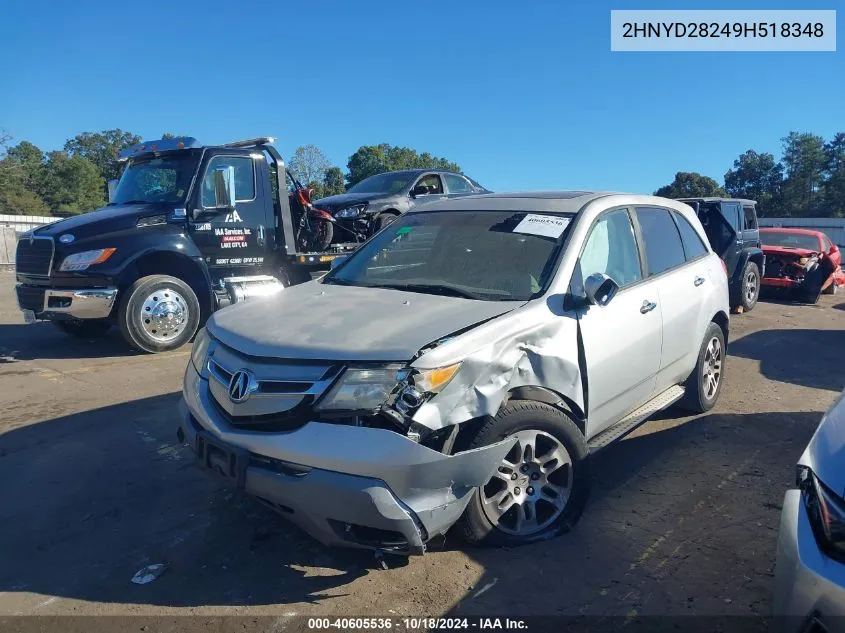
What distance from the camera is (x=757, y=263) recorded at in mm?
11555

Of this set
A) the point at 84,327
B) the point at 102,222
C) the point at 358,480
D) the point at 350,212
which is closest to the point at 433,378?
the point at 358,480

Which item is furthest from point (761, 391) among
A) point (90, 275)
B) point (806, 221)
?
point (806, 221)

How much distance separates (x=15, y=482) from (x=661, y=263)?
4460mm

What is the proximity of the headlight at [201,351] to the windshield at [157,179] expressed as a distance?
4.63 m

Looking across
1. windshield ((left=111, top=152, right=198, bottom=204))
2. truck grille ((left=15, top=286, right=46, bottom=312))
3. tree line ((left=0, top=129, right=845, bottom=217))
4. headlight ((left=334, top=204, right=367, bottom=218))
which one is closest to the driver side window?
windshield ((left=111, top=152, right=198, bottom=204))

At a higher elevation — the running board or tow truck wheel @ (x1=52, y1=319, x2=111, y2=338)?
tow truck wheel @ (x1=52, y1=319, x2=111, y2=338)

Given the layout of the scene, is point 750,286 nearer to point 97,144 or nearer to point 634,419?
point 634,419

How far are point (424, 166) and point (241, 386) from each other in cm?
5310

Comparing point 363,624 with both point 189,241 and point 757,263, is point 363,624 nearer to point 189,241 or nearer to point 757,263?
point 189,241

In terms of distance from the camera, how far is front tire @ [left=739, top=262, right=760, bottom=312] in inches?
436

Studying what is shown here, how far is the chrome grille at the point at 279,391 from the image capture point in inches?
104

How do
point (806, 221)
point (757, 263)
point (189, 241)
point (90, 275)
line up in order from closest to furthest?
point (90, 275) → point (189, 241) → point (757, 263) → point (806, 221)

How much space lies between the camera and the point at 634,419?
153 inches

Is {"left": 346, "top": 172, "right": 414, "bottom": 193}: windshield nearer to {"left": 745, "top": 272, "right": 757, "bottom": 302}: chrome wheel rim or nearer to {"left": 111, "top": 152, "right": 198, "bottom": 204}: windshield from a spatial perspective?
{"left": 111, "top": 152, "right": 198, "bottom": 204}: windshield
